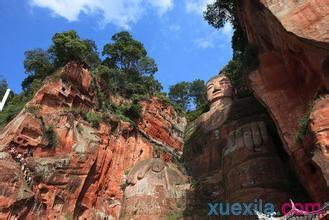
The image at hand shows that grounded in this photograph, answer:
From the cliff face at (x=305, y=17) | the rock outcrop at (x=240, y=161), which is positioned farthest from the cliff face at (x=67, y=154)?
the cliff face at (x=305, y=17)

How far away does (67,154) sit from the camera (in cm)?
2484

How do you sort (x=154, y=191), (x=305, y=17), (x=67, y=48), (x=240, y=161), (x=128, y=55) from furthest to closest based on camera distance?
(x=128, y=55)
(x=67, y=48)
(x=154, y=191)
(x=240, y=161)
(x=305, y=17)

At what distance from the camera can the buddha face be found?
30.3 meters

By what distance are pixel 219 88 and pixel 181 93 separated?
58.2 ft

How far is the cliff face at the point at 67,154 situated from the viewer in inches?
832

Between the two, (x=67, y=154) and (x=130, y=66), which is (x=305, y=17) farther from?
(x=130, y=66)

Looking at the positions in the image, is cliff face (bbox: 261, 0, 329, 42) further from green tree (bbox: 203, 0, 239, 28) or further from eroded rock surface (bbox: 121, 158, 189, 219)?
eroded rock surface (bbox: 121, 158, 189, 219)

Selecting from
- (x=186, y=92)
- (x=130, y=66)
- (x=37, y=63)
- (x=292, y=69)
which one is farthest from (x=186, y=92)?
(x=292, y=69)

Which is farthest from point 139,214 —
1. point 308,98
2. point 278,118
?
point 308,98

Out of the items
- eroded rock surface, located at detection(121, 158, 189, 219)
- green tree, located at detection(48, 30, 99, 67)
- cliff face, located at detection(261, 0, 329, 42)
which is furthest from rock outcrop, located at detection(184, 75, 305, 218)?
green tree, located at detection(48, 30, 99, 67)

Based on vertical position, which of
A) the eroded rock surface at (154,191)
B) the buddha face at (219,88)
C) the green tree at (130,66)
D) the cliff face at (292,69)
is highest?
the green tree at (130,66)

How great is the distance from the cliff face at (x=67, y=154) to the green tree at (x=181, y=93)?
15050 millimetres

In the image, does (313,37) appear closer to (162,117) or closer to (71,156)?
(71,156)

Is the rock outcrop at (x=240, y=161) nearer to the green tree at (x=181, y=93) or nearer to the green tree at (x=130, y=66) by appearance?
the green tree at (x=130, y=66)
